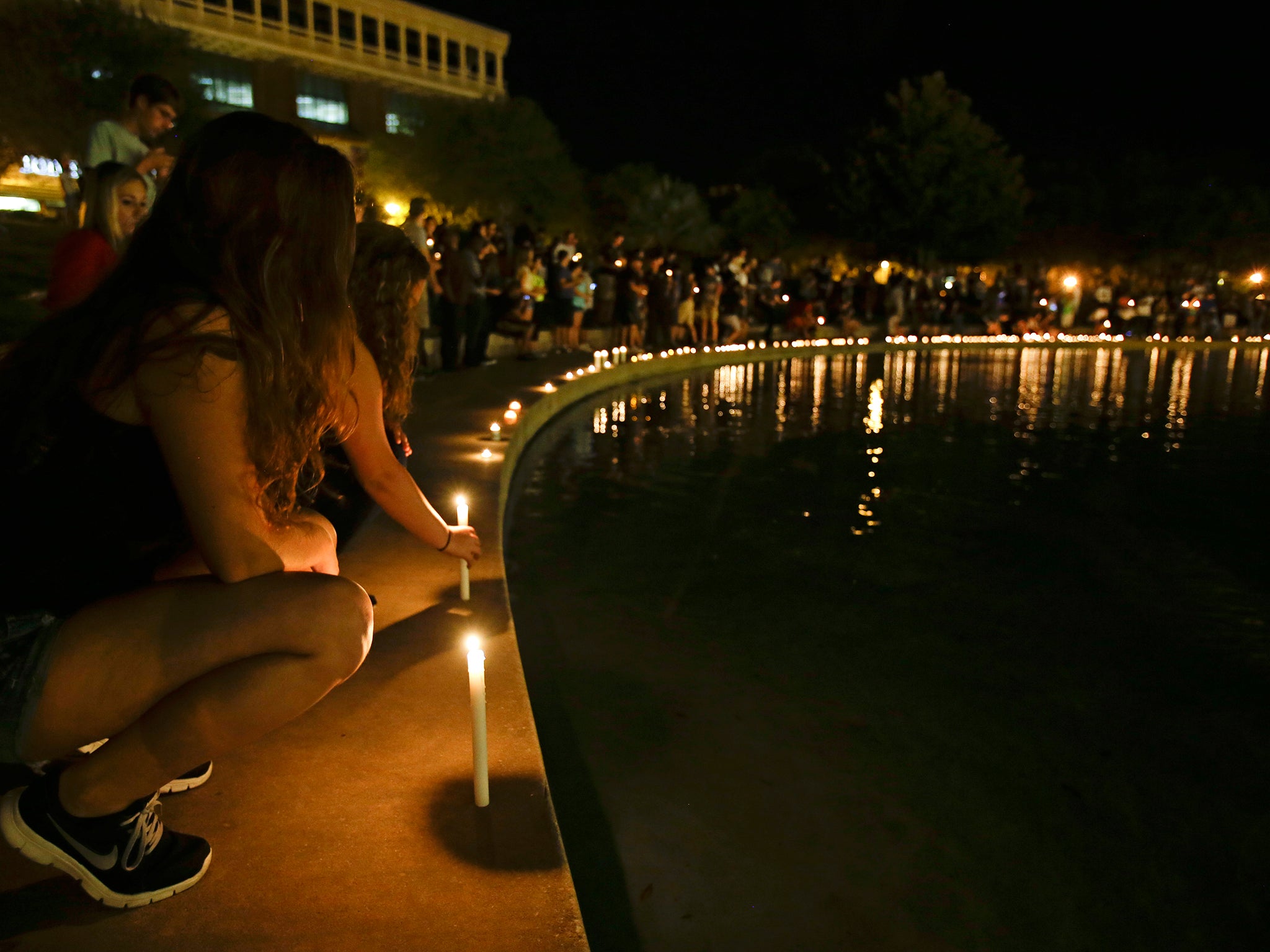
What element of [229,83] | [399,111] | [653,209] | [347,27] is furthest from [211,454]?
[347,27]

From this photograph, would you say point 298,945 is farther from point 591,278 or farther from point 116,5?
point 116,5

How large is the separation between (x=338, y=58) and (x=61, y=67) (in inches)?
1638

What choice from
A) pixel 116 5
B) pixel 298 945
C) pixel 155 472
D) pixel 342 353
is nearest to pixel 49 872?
pixel 298 945

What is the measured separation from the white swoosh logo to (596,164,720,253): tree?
66.7m

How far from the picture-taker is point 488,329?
1488 centimetres

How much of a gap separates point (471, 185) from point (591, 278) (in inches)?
1309

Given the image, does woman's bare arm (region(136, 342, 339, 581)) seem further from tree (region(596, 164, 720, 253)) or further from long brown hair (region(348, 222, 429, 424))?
tree (region(596, 164, 720, 253))

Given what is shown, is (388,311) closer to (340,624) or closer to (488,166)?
(340,624)

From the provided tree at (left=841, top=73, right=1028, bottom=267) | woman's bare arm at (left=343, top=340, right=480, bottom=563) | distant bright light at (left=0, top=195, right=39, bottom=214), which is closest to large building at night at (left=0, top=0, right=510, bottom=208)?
distant bright light at (left=0, top=195, right=39, bottom=214)

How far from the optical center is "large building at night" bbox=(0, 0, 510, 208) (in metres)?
58.9

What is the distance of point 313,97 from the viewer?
212 feet

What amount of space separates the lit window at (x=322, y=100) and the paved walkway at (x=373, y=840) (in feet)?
219

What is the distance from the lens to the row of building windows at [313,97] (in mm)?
59031

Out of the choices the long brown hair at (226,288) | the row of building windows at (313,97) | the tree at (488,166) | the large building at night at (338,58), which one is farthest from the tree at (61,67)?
the row of building windows at (313,97)
